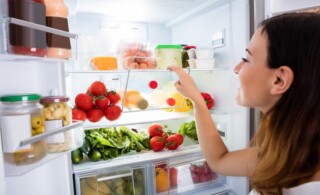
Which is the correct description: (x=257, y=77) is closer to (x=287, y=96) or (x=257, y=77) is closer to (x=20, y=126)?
(x=287, y=96)

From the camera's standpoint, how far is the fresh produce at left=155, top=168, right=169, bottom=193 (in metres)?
1.25

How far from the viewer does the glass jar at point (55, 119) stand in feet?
1.86

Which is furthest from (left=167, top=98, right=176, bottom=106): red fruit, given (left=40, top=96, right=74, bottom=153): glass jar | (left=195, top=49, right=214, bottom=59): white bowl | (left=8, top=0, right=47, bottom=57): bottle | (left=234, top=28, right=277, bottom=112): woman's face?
(left=8, top=0, right=47, bottom=57): bottle

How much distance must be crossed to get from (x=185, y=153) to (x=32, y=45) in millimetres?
1040

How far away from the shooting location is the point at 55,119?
0.58 metres

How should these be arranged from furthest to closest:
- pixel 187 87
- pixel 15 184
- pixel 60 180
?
1. pixel 187 87
2. pixel 60 180
3. pixel 15 184

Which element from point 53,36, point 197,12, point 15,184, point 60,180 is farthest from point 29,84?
point 197,12

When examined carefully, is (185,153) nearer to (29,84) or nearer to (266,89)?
(266,89)

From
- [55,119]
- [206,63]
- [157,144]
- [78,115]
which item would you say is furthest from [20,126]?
[206,63]

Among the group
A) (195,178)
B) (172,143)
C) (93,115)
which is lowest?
(195,178)

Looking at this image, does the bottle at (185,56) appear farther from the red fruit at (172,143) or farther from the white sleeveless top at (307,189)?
the white sleeveless top at (307,189)

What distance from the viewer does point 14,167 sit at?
451 millimetres

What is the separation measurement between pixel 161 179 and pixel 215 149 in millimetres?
477

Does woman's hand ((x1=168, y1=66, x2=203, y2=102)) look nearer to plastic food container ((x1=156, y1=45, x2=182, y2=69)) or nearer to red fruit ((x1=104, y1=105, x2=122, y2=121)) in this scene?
plastic food container ((x1=156, y1=45, x2=182, y2=69))
